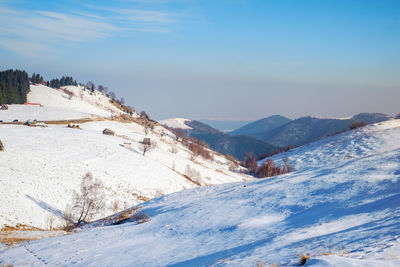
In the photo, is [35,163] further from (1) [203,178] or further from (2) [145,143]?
(1) [203,178]

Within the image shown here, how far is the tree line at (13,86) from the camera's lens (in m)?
146

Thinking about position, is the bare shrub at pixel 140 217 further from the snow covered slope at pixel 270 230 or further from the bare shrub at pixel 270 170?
the bare shrub at pixel 270 170

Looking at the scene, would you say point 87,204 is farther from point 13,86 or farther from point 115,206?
point 13,86

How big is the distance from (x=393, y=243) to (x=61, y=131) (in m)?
97.3

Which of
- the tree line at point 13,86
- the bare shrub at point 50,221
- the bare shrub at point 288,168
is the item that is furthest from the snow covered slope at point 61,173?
the tree line at point 13,86

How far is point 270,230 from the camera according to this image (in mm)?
14375

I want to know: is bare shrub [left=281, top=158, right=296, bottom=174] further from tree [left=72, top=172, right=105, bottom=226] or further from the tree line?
the tree line

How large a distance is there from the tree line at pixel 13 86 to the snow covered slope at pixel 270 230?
518 feet

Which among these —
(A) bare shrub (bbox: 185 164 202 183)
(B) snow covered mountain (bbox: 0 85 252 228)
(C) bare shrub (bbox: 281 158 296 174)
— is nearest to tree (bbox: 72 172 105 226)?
(B) snow covered mountain (bbox: 0 85 252 228)

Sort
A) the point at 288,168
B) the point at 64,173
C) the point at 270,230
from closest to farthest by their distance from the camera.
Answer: the point at 270,230, the point at 64,173, the point at 288,168

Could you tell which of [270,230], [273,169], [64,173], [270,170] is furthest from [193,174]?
[270,230]

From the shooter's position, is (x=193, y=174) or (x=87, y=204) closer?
(x=87, y=204)

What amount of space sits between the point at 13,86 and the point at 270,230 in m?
196

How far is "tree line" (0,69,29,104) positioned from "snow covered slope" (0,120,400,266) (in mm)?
157870
